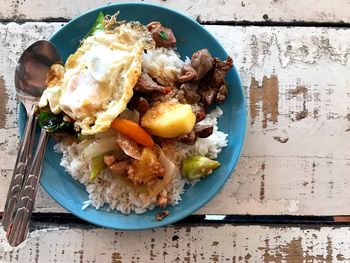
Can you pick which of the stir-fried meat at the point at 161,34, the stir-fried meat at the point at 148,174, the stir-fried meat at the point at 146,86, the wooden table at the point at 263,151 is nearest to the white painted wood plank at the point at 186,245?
the wooden table at the point at 263,151

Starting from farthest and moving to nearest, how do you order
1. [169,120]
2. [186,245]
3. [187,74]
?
[186,245] → [187,74] → [169,120]

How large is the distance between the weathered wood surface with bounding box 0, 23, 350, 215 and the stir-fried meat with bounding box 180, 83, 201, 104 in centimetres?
23

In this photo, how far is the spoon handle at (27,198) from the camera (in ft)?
6.01

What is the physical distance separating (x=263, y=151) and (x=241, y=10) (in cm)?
48

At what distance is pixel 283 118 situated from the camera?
6.55 ft

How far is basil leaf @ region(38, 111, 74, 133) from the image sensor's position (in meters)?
1.81

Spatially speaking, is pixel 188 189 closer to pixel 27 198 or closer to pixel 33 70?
pixel 27 198

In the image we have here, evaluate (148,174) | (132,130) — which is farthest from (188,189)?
(132,130)

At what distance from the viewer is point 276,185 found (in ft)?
6.49

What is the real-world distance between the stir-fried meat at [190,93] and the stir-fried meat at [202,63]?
0.03 m

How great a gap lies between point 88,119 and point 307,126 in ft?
2.39

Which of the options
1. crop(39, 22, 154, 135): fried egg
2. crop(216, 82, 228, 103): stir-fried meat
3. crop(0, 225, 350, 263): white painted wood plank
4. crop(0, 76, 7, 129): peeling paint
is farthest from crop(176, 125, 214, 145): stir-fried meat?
crop(0, 76, 7, 129): peeling paint

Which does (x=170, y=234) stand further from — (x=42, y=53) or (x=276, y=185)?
(x=42, y=53)

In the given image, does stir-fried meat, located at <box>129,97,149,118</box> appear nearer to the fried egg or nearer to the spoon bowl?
the fried egg
